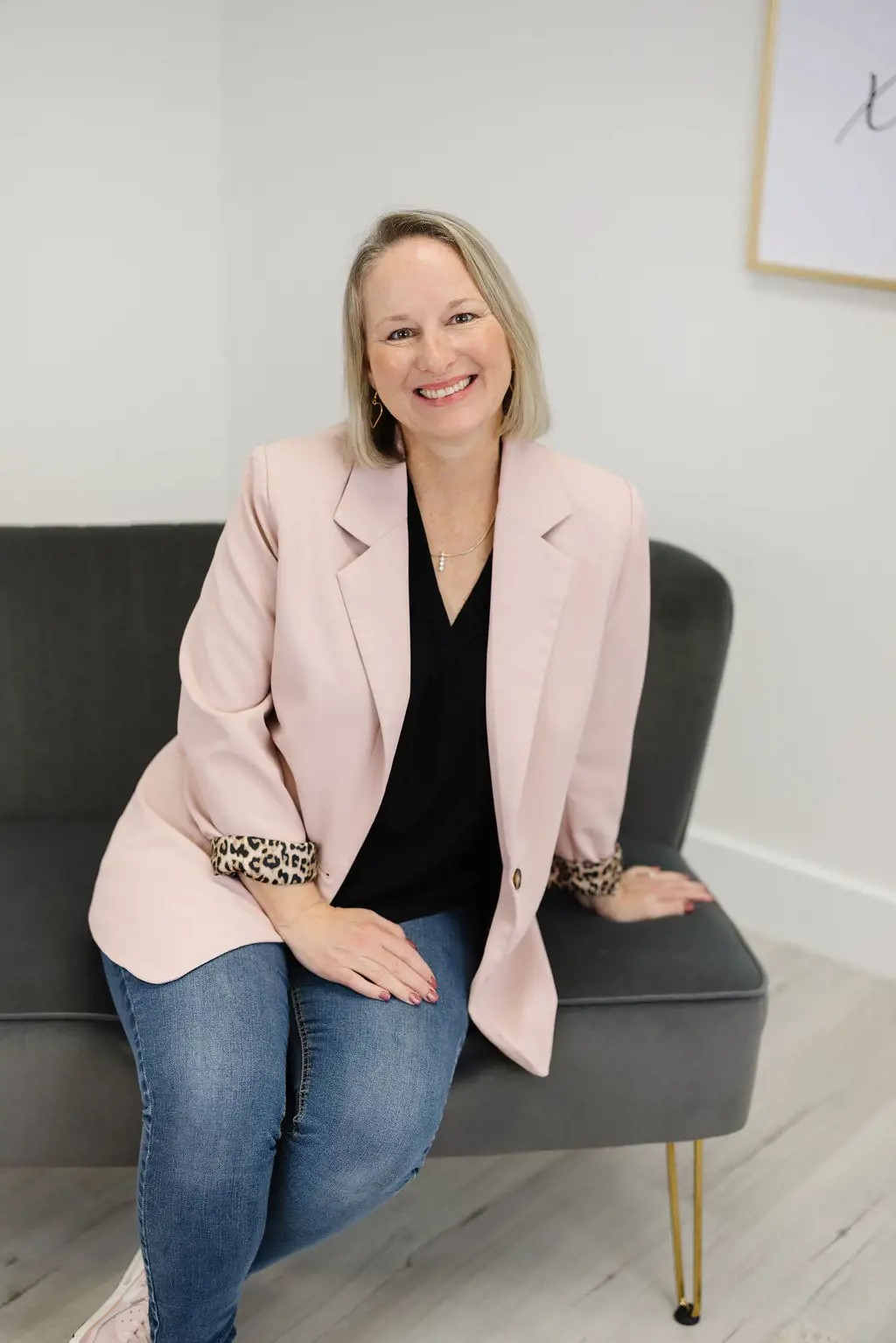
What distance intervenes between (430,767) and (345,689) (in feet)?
0.49

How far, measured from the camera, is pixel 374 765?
1.68 meters

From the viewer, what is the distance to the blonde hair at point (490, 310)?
1.61 meters

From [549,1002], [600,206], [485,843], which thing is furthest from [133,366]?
[549,1002]

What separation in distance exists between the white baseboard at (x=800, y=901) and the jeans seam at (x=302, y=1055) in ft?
3.57

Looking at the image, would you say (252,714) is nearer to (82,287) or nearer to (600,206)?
(600,206)

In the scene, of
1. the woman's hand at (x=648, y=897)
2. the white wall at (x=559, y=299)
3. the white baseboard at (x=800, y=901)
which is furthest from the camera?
the white baseboard at (x=800, y=901)

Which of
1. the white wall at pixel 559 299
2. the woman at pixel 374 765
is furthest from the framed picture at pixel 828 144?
the woman at pixel 374 765

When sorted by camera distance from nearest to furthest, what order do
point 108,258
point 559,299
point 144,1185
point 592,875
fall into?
point 144,1185 < point 592,875 < point 559,299 < point 108,258

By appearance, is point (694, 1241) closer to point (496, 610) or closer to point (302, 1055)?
point (302, 1055)

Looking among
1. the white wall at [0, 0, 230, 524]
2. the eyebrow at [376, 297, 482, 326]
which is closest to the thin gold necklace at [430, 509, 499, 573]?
the eyebrow at [376, 297, 482, 326]

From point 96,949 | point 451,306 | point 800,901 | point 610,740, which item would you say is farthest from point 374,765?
point 800,901

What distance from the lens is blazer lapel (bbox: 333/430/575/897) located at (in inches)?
65.0

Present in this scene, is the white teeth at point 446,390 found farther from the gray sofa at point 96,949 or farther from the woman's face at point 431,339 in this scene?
the gray sofa at point 96,949

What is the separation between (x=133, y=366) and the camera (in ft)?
9.79
